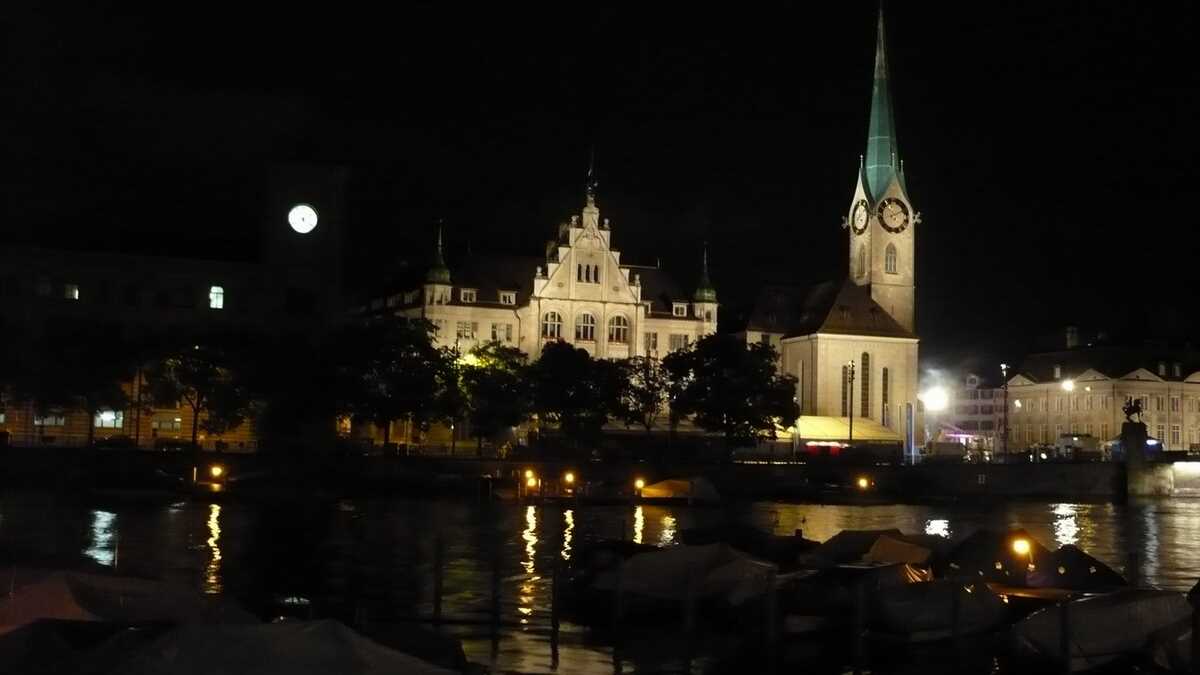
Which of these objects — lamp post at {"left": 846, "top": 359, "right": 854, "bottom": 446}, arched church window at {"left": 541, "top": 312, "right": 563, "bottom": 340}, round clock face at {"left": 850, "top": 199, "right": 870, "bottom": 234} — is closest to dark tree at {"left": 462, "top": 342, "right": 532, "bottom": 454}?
arched church window at {"left": 541, "top": 312, "right": 563, "bottom": 340}

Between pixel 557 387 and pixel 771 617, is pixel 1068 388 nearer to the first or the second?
pixel 557 387

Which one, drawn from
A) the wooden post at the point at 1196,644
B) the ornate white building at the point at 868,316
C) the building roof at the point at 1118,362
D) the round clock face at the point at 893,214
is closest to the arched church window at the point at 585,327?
the ornate white building at the point at 868,316

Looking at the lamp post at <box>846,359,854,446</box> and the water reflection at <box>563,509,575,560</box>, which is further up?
the lamp post at <box>846,359,854,446</box>

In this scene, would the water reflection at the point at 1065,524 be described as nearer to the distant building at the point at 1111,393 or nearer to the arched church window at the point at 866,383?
the arched church window at the point at 866,383

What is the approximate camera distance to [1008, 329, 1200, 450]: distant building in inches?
5945

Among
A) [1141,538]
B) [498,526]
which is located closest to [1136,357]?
[1141,538]

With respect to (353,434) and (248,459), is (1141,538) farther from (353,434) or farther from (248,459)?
(353,434)

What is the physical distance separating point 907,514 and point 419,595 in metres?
47.8

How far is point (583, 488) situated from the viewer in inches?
3194

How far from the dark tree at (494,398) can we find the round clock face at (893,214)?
2011 inches

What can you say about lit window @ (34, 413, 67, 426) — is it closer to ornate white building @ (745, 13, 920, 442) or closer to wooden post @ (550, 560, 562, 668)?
ornate white building @ (745, 13, 920, 442)

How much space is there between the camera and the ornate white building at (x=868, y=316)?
131 m

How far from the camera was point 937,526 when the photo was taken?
69312mm

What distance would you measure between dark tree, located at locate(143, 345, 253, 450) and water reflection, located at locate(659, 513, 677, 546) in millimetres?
27976
